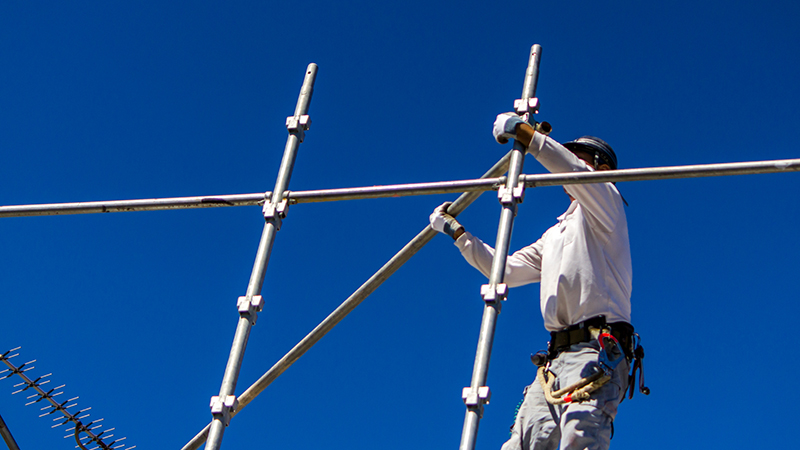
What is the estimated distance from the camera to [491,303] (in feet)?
18.6

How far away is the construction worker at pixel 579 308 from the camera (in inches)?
245

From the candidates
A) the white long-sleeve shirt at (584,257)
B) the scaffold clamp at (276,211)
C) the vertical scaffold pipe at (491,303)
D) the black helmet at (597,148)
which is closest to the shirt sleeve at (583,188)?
the white long-sleeve shirt at (584,257)

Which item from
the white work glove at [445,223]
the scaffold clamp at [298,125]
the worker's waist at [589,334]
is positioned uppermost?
the scaffold clamp at [298,125]

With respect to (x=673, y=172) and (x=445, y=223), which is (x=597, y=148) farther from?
(x=673, y=172)

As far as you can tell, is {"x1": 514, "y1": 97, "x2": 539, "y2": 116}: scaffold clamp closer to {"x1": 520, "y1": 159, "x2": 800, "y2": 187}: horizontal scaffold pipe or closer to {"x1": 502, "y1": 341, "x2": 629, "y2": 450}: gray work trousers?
{"x1": 520, "y1": 159, "x2": 800, "y2": 187}: horizontal scaffold pipe

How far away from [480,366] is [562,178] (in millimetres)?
1594

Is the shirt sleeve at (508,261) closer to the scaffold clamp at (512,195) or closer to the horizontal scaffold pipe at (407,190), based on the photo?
the horizontal scaffold pipe at (407,190)

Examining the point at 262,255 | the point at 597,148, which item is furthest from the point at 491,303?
the point at 597,148

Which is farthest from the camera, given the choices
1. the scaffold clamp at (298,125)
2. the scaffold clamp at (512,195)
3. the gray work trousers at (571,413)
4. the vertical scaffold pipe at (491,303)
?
the scaffold clamp at (298,125)

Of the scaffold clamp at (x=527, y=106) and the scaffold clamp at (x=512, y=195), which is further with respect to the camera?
the scaffold clamp at (x=527, y=106)

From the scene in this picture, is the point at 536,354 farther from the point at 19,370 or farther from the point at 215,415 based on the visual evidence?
the point at 19,370

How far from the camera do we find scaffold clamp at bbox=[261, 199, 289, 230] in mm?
6707

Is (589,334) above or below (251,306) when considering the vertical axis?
above

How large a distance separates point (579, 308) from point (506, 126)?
4.97ft
